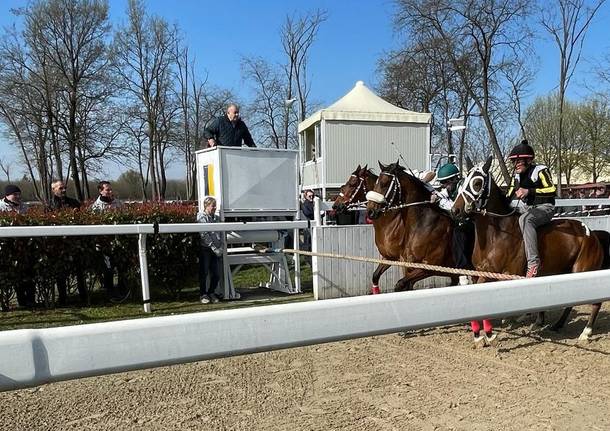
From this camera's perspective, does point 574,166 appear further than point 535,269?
Yes

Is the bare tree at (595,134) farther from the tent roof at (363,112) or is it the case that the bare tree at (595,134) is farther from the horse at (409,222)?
the horse at (409,222)

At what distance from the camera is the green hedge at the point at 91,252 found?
293 inches

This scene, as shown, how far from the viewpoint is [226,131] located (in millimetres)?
9359

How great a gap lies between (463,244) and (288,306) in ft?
19.4

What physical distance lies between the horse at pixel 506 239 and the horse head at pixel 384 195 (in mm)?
1036

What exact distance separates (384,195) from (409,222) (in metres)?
0.49

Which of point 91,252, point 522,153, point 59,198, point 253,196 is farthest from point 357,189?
point 59,198

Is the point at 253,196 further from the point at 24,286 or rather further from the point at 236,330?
the point at 236,330

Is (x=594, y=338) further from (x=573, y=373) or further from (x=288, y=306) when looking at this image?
(x=288, y=306)

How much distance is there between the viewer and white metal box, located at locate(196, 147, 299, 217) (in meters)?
8.81

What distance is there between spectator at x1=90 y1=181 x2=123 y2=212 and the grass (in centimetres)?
135

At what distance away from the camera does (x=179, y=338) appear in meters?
1.61

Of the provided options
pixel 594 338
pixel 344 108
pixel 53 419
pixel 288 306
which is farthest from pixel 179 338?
pixel 344 108

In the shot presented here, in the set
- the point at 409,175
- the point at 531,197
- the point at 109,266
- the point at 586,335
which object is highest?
the point at 409,175
